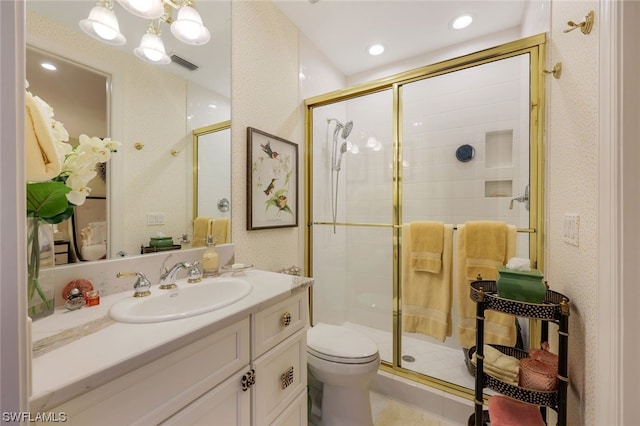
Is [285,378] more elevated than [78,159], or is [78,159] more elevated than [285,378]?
[78,159]

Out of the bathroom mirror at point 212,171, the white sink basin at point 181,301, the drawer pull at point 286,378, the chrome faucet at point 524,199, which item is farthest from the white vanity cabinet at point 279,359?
the chrome faucet at point 524,199

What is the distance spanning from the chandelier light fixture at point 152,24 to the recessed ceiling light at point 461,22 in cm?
179

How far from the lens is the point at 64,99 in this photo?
946mm

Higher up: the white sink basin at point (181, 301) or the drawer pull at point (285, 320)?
the white sink basin at point (181, 301)

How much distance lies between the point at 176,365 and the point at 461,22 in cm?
266

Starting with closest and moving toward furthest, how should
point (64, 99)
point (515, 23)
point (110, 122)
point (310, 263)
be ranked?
point (64, 99) → point (110, 122) → point (515, 23) → point (310, 263)

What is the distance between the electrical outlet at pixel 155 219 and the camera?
1199 millimetres

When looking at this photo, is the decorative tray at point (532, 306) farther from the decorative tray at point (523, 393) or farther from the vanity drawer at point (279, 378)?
the vanity drawer at point (279, 378)

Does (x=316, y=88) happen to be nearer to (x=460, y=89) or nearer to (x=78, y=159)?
(x=460, y=89)
